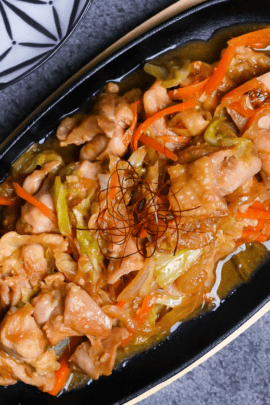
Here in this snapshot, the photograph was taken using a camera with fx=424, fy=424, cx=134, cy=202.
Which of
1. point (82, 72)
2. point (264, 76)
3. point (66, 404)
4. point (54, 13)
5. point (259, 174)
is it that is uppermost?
point (54, 13)

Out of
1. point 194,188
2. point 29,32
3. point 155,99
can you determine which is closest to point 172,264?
point 194,188

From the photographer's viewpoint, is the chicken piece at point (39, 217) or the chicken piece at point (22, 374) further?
the chicken piece at point (22, 374)

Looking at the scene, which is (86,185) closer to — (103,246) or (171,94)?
(103,246)

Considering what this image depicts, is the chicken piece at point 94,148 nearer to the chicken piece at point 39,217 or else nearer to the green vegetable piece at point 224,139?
the chicken piece at point 39,217

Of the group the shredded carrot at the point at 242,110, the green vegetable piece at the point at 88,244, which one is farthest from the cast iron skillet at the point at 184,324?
the green vegetable piece at the point at 88,244

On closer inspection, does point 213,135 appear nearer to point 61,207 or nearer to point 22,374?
point 61,207

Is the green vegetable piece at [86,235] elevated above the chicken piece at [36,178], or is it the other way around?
the chicken piece at [36,178]

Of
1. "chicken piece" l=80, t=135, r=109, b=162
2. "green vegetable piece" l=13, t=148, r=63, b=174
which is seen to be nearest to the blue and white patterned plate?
"green vegetable piece" l=13, t=148, r=63, b=174

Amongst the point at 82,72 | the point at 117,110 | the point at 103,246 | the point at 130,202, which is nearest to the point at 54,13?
the point at 82,72
